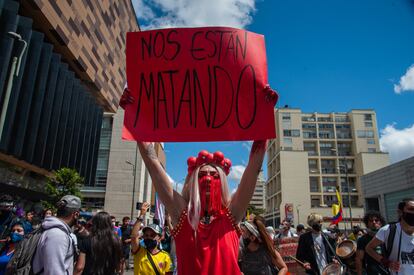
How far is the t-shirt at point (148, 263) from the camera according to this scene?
427 cm

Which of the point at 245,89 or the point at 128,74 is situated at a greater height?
the point at 128,74

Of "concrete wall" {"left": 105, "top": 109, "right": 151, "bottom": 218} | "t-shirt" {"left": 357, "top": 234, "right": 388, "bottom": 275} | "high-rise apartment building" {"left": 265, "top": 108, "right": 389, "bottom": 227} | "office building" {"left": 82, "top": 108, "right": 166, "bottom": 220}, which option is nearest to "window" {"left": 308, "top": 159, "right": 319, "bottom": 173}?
"high-rise apartment building" {"left": 265, "top": 108, "right": 389, "bottom": 227}

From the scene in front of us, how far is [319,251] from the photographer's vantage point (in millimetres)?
5844

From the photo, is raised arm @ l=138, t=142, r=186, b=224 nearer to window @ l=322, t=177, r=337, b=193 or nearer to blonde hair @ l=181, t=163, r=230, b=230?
blonde hair @ l=181, t=163, r=230, b=230

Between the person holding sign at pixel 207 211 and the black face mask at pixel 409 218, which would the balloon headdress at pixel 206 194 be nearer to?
the person holding sign at pixel 207 211

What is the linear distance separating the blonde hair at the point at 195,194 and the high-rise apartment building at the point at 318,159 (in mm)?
63450

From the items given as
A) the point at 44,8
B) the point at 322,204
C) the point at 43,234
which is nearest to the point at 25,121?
the point at 44,8

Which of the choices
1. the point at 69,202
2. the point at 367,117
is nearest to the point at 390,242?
the point at 69,202

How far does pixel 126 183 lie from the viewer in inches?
1795

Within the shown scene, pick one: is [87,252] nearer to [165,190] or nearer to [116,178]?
[165,190]

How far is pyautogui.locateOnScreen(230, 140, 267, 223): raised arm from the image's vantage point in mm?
2260

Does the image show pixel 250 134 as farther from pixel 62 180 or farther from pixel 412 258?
pixel 62 180

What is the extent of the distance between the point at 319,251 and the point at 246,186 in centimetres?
439

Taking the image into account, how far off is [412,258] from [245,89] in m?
3.00
